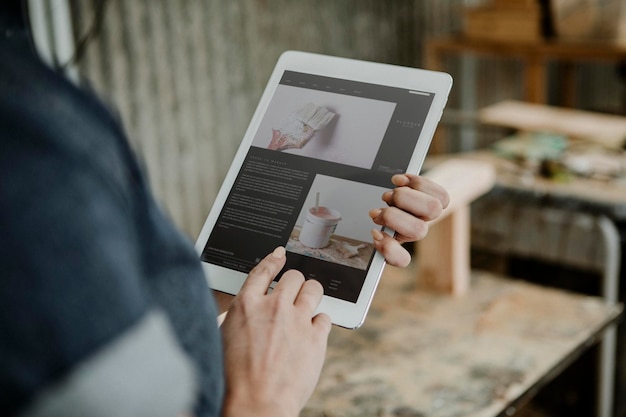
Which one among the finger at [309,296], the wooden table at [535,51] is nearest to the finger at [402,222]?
the finger at [309,296]

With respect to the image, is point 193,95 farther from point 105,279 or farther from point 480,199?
point 105,279

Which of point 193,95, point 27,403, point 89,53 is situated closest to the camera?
point 27,403

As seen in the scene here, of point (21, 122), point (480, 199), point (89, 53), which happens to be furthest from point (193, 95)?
point (21, 122)

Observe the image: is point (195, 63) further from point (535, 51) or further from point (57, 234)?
point (57, 234)

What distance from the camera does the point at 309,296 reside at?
31.0 inches

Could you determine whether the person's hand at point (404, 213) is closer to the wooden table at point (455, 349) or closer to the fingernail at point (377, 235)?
the fingernail at point (377, 235)

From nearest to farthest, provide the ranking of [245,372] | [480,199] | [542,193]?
[245,372]
[542,193]
[480,199]

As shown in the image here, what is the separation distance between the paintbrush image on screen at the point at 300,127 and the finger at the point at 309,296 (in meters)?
0.20

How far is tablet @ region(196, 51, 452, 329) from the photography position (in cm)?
88

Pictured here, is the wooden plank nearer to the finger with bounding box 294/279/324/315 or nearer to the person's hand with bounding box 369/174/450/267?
the person's hand with bounding box 369/174/450/267

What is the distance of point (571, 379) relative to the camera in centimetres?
219

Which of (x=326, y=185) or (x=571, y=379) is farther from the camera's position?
(x=571, y=379)

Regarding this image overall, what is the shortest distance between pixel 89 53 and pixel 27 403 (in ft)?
8.54

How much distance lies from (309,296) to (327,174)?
0.62ft
